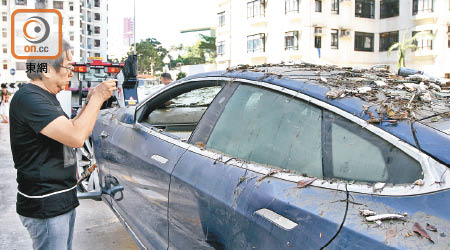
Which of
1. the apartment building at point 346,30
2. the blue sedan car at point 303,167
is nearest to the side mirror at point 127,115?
the blue sedan car at point 303,167

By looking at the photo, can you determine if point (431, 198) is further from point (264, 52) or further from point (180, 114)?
point (264, 52)

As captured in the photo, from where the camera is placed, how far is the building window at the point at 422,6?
30.7 meters

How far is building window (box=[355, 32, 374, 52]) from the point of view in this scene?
34250mm

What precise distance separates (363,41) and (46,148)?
1383 inches

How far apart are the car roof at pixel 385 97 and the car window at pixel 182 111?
125 centimetres

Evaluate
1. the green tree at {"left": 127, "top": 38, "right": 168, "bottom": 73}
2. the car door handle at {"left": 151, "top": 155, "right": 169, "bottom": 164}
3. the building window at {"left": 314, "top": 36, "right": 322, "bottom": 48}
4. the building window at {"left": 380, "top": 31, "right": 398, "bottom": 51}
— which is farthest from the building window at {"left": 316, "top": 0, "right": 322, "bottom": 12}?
the green tree at {"left": 127, "top": 38, "right": 168, "bottom": 73}

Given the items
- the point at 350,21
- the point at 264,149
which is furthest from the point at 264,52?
the point at 264,149

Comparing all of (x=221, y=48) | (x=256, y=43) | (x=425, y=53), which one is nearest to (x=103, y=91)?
(x=425, y=53)

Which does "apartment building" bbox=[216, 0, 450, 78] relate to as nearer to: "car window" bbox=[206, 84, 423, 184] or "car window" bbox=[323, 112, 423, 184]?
"car window" bbox=[206, 84, 423, 184]

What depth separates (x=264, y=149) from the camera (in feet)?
7.09

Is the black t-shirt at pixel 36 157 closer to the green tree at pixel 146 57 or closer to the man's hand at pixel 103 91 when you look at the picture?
the man's hand at pixel 103 91

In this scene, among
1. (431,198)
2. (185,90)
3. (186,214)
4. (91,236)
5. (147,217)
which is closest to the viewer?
(431,198)

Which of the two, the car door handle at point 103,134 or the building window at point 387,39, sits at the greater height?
the building window at point 387,39

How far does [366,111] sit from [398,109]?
0.14m
